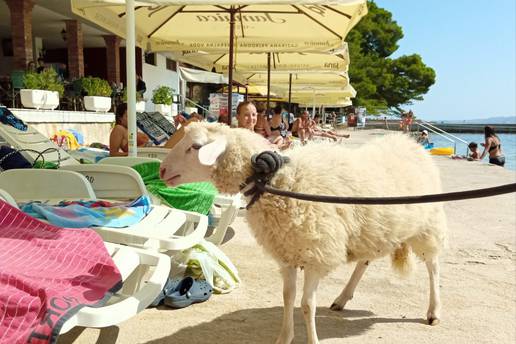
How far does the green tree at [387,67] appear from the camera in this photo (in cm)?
4744

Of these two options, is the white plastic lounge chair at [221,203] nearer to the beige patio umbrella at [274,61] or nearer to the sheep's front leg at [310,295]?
the sheep's front leg at [310,295]

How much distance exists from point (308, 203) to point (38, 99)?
8.04 metres

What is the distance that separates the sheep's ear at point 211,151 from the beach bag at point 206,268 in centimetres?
138

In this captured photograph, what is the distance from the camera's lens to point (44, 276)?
188 cm

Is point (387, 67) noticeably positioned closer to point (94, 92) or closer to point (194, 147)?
point (94, 92)

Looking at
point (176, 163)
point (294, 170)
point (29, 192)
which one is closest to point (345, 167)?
point (294, 170)

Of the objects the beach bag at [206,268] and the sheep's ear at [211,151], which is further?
the beach bag at [206,268]

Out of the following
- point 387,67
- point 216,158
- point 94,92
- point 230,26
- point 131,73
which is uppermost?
point 387,67

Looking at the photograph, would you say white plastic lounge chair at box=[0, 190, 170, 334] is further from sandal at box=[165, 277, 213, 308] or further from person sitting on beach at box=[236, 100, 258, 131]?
person sitting on beach at box=[236, 100, 258, 131]

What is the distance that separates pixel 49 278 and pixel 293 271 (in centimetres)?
128

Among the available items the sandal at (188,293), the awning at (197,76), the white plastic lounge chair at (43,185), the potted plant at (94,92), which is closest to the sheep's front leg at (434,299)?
the sandal at (188,293)

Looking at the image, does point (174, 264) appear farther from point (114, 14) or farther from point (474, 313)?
point (114, 14)

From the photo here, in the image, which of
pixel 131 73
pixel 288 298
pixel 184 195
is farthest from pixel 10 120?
pixel 288 298

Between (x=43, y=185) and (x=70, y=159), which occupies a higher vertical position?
(x=70, y=159)
